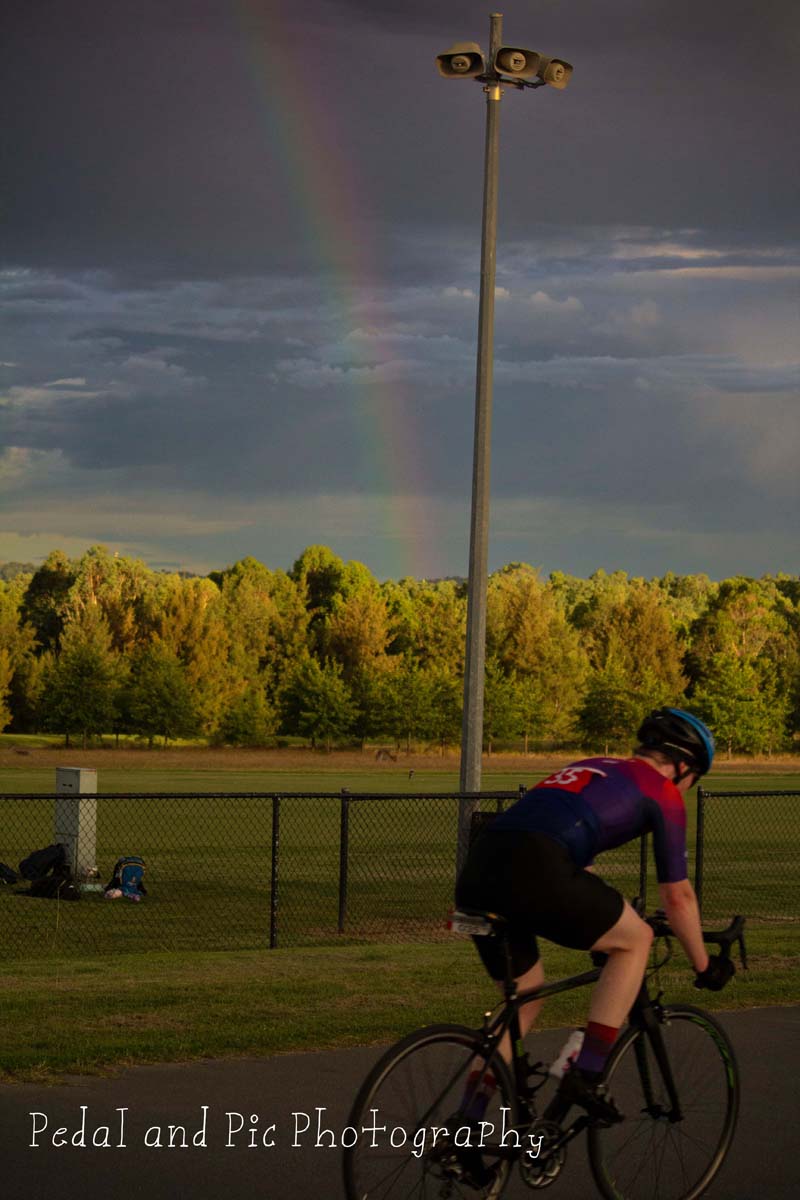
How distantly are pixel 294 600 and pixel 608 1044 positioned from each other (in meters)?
111

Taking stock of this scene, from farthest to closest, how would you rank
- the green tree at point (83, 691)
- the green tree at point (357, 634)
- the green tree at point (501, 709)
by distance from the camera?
the green tree at point (357, 634) → the green tree at point (501, 709) → the green tree at point (83, 691)

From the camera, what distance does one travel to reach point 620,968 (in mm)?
5434

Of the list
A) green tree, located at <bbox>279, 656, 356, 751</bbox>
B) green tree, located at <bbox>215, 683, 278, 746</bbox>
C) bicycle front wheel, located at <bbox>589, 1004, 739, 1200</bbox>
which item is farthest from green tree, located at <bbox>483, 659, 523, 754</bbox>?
bicycle front wheel, located at <bbox>589, 1004, 739, 1200</bbox>

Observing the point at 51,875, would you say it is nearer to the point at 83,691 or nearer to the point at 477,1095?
the point at 477,1095

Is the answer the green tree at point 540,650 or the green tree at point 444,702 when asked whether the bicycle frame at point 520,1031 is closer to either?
the green tree at point 444,702

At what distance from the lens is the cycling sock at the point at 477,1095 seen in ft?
17.2

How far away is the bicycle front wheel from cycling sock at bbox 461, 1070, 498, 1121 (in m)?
0.69

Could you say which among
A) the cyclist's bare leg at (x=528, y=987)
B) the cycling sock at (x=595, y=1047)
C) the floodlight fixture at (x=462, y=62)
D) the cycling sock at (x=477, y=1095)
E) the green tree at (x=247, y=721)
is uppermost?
the floodlight fixture at (x=462, y=62)

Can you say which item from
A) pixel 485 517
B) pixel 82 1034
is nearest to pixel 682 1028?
pixel 82 1034

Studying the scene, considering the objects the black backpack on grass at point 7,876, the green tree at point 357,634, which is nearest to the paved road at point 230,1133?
the black backpack on grass at point 7,876

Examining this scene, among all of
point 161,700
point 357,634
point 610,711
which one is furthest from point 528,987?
point 357,634

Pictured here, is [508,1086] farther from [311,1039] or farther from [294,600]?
[294,600]

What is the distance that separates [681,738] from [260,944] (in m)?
10.7

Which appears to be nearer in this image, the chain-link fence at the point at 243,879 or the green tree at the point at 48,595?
the chain-link fence at the point at 243,879
